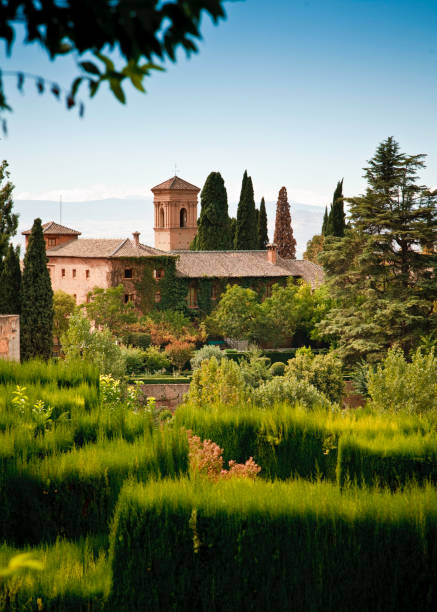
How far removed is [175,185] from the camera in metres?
64.2

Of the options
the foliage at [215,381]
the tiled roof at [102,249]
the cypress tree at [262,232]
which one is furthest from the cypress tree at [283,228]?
the foliage at [215,381]

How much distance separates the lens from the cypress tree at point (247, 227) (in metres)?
55.5

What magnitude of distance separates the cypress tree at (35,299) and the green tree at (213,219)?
22414 millimetres

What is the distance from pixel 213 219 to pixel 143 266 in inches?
413

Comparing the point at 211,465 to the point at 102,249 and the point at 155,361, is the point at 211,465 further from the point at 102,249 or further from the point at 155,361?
the point at 102,249

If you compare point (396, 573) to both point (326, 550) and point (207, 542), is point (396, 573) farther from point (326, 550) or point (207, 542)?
point (207, 542)

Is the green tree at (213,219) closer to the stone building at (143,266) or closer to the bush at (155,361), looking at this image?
the stone building at (143,266)

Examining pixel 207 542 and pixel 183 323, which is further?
pixel 183 323

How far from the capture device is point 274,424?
8.26 m

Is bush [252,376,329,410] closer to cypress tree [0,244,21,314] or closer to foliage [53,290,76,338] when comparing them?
cypress tree [0,244,21,314]

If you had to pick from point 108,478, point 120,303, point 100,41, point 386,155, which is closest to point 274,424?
point 108,478

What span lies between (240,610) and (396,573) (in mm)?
1293

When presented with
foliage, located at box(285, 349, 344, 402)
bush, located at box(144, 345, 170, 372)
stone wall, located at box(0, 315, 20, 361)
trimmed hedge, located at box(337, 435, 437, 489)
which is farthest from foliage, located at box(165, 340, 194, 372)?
trimmed hedge, located at box(337, 435, 437, 489)

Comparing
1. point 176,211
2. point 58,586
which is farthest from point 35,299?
point 176,211
